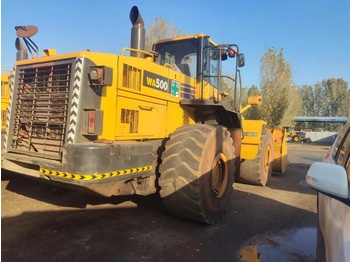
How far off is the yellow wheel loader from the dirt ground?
0.44 meters

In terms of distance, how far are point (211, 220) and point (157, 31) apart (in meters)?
18.3

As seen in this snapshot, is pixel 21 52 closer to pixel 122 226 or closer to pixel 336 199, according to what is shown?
pixel 122 226

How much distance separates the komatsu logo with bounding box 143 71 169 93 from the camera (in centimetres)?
453

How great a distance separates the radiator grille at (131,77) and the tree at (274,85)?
96.6 ft

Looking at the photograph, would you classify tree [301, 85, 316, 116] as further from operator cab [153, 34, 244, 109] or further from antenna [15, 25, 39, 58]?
antenna [15, 25, 39, 58]

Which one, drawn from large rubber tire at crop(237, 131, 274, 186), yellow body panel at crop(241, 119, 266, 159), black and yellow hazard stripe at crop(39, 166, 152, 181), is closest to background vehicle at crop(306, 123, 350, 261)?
black and yellow hazard stripe at crop(39, 166, 152, 181)

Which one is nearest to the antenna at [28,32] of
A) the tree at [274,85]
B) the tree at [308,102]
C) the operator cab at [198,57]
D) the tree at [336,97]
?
the operator cab at [198,57]

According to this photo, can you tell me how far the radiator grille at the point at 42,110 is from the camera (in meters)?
3.93

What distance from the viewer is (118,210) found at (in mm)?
5180

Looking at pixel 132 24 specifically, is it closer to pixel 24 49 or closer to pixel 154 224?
pixel 24 49

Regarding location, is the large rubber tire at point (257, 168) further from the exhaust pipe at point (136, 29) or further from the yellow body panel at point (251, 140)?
the exhaust pipe at point (136, 29)

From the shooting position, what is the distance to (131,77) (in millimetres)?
4246

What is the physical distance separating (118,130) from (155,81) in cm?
112

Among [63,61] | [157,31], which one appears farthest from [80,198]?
[157,31]
